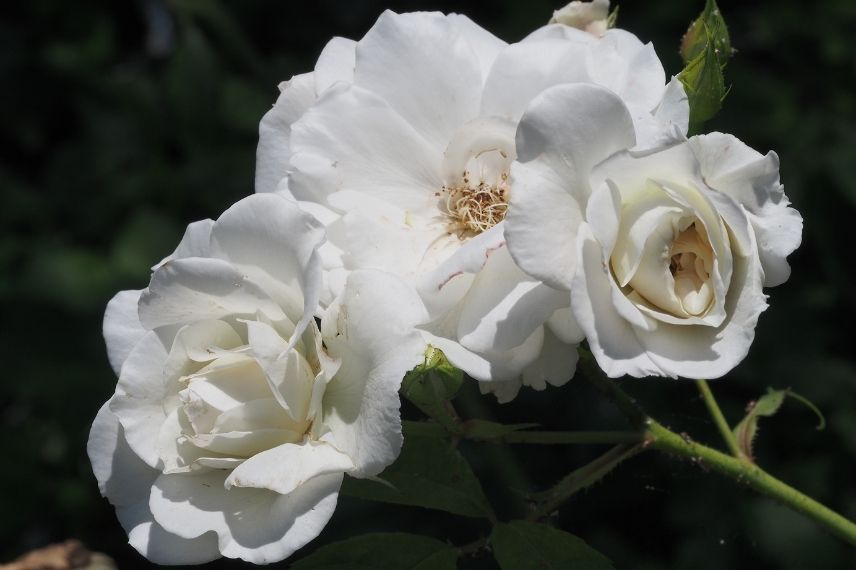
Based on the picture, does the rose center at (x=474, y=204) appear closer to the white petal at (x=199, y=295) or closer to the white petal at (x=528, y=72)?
the white petal at (x=528, y=72)

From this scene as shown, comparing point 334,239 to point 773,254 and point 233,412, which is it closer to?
point 233,412

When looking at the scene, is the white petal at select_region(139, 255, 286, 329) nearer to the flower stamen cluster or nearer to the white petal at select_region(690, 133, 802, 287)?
the flower stamen cluster

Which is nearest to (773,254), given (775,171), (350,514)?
(775,171)

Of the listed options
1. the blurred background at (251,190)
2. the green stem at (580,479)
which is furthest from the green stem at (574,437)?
the blurred background at (251,190)

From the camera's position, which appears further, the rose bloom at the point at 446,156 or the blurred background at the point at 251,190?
the blurred background at the point at 251,190

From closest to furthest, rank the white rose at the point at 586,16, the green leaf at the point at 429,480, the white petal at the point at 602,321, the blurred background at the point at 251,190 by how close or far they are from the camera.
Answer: the white petal at the point at 602,321 → the green leaf at the point at 429,480 → the white rose at the point at 586,16 → the blurred background at the point at 251,190

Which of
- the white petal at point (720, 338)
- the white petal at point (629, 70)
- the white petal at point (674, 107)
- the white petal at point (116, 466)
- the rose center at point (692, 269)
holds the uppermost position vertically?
the white petal at point (629, 70)
